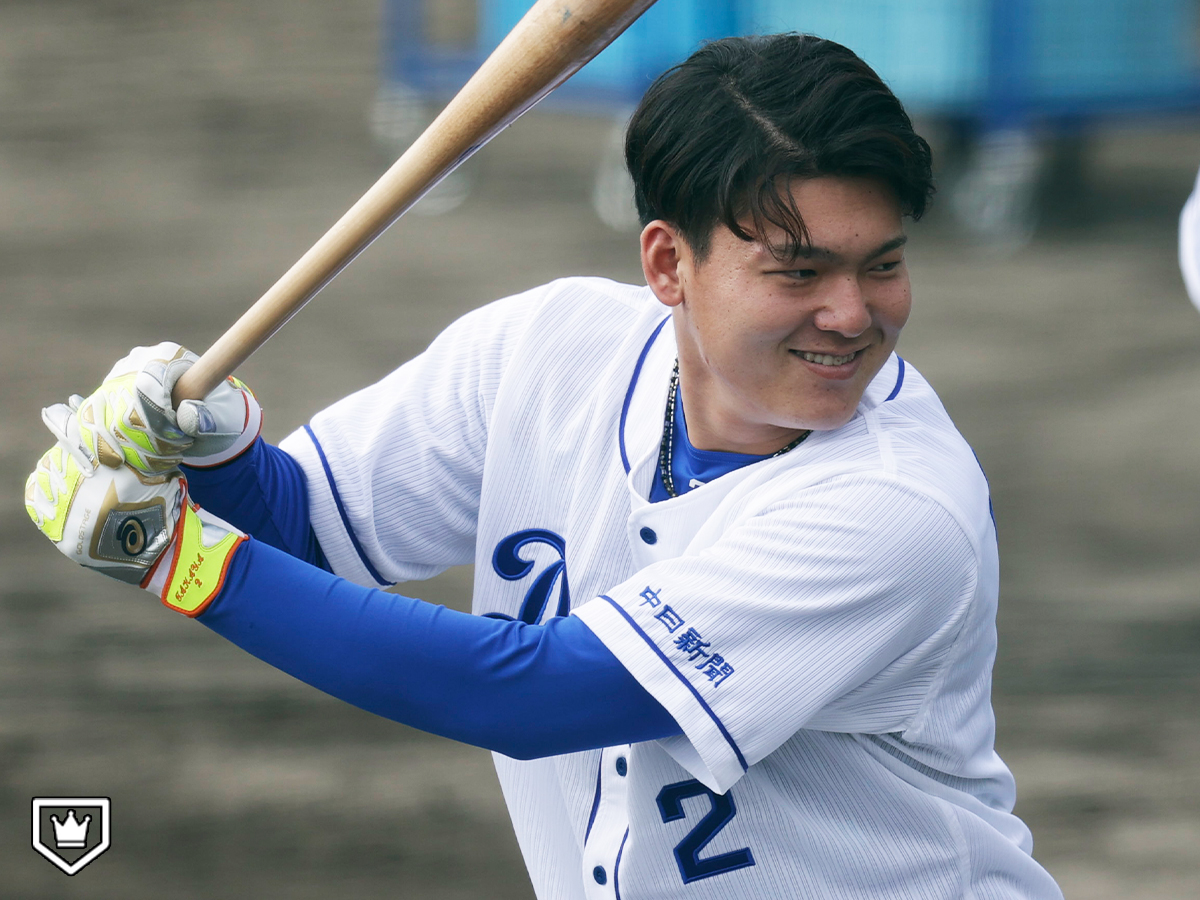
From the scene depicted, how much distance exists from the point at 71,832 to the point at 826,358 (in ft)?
7.73

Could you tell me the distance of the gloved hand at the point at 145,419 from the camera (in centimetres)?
168

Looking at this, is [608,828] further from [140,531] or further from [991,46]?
[991,46]

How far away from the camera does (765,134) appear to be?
1549mm

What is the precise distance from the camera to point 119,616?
414 centimetres

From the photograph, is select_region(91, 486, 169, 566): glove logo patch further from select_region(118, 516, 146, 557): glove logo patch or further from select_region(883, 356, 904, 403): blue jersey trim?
select_region(883, 356, 904, 403): blue jersey trim

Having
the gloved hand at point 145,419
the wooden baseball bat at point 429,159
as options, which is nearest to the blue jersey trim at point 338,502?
the gloved hand at point 145,419

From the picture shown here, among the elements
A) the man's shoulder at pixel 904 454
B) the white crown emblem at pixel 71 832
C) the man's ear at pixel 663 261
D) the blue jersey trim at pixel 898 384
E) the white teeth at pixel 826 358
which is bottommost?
the white crown emblem at pixel 71 832

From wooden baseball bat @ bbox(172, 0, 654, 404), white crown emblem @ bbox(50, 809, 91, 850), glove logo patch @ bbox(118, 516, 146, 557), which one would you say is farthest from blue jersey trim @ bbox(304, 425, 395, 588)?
white crown emblem @ bbox(50, 809, 91, 850)

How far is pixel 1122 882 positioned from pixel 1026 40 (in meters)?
4.53

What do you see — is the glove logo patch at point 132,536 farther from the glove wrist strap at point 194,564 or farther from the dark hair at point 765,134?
the dark hair at point 765,134

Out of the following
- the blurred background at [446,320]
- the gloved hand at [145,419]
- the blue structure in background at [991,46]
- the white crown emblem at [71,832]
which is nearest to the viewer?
the gloved hand at [145,419]

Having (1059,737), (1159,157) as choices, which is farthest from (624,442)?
(1159,157)

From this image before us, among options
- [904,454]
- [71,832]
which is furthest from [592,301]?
[71,832]

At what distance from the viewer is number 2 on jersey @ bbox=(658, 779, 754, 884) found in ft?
5.63
